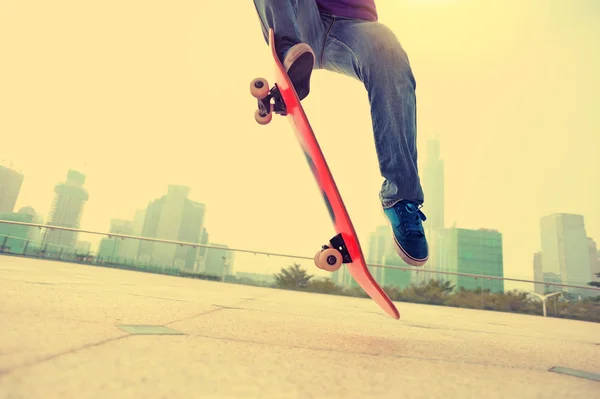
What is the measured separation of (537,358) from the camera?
85cm

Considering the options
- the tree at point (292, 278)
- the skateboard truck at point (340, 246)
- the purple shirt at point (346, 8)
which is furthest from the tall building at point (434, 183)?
the skateboard truck at point (340, 246)

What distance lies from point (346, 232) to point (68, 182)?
203 ft

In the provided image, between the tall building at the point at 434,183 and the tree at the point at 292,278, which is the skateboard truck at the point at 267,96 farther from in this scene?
the tall building at the point at 434,183

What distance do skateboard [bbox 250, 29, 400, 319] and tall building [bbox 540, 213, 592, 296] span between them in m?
39.2

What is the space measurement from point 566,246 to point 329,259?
158 ft

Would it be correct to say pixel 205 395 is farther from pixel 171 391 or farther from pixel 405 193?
pixel 405 193

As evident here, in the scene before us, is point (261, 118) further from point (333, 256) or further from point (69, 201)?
point (69, 201)

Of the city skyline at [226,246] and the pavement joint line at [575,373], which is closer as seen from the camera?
the pavement joint line at [575,373]

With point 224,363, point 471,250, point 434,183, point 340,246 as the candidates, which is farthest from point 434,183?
point 224,363

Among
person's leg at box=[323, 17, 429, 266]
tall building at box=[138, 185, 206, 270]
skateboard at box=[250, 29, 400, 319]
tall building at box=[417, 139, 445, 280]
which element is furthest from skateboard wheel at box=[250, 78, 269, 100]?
tall building at box=[417, 139, 445, 280]

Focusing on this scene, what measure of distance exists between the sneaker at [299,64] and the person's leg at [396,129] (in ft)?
1.00

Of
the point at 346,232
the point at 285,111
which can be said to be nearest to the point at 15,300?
the point at 346,232

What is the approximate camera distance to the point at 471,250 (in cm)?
3906

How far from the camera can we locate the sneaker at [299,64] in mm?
1233
